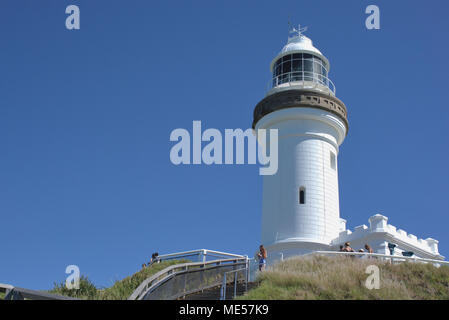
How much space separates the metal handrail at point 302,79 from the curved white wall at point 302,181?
6.74 feet

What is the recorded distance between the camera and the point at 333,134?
29.7 metres

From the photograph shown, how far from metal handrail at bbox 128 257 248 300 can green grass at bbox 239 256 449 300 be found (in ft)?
7.24

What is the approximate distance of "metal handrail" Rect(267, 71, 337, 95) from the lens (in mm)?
29984

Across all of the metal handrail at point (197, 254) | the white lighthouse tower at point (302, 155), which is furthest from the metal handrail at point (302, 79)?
the metal handrail at point (197, 254)

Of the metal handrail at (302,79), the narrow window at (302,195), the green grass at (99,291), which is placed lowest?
the green grass at (99,291)

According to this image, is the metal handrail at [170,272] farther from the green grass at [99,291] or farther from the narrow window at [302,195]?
the narrow window at [302,195]

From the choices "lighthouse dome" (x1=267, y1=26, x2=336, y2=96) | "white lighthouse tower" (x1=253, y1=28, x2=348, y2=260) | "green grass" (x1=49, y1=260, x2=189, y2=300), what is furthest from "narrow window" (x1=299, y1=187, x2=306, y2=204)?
"green grass" (x1=49, y1=260, x2=189, y2=300)

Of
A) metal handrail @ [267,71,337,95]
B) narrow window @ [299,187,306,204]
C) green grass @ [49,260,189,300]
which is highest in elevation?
metal handrail @ [267,71,337,95]

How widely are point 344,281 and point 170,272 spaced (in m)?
5.40

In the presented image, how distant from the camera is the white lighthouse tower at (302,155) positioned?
26703 millimetres
